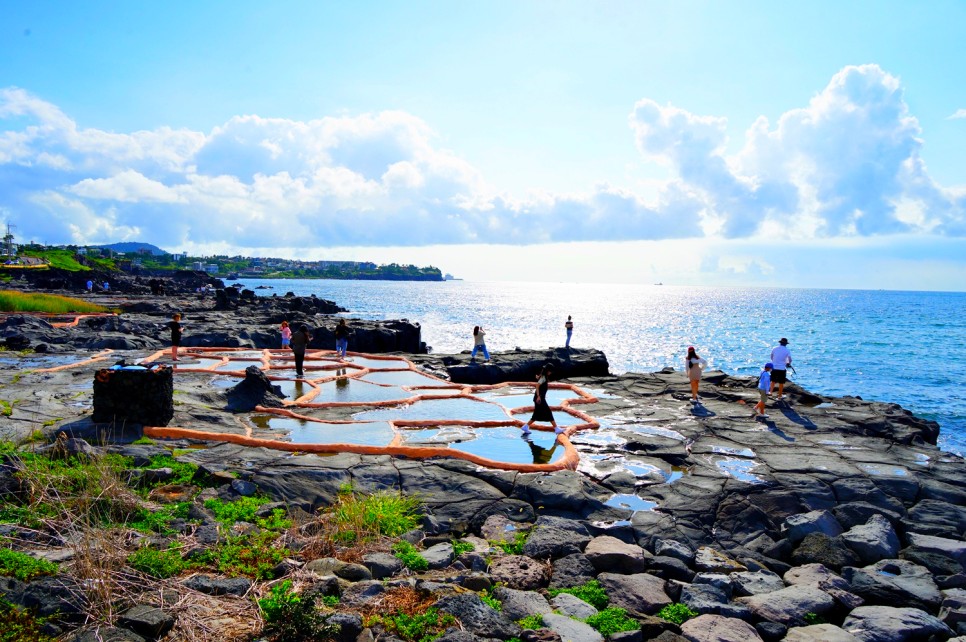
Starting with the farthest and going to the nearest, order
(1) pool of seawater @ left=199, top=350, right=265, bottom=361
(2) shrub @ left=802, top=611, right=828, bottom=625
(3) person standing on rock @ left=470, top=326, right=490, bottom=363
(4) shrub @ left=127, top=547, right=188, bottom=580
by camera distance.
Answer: (3) person standing on rock @ left=470, top=326, right=490, bottom=363, (1) pool of seawater @ left=199, top=350, right=265, bottom=361, (2) shrub @ left=802, top=611, right=828, bottom=625, (4) shrub @ left=127, top=547, right=188, bottom=580

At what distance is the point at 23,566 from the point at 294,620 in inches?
121

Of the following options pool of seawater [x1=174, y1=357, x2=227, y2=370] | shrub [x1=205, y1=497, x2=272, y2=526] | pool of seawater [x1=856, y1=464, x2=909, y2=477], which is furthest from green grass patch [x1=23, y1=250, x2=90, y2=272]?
pool of seawater [x1=856, y1=464, x2=909, y2=477]

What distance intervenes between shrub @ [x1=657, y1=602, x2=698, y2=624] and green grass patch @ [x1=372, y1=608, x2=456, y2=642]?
2.55 m

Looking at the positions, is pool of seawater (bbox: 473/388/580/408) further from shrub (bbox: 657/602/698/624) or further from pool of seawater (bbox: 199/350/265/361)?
shrub (bbox: 657/602/698/624)

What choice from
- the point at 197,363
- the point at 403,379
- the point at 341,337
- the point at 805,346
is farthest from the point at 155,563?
the point at 805,346

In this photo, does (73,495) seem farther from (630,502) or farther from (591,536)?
(630,502)

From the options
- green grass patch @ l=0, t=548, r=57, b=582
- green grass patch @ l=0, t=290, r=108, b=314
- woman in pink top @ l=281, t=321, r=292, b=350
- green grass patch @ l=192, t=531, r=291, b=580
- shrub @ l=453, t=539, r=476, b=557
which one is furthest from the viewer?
green grass patch @ l=0, t=290, r=108, b=314

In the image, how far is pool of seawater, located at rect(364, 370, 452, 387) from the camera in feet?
72.5

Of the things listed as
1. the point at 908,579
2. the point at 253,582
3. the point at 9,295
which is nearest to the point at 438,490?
the point at 253,582

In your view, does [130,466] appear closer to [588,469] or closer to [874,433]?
[588,469]

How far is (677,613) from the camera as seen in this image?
6.82 metres

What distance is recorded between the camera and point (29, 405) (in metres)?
12.7

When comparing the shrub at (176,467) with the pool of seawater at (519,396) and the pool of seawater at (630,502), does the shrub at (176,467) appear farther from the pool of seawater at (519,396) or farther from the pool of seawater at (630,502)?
the pool of seawater at (519,396)

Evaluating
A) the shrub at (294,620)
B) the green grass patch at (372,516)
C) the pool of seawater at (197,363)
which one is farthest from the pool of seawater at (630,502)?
the pool of seawater at (197,363)
